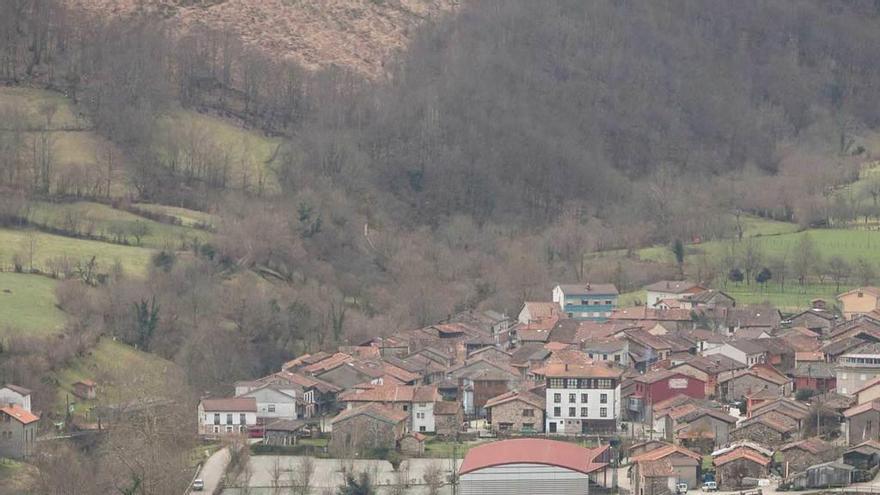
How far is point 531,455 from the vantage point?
143 feet

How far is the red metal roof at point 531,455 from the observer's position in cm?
4319

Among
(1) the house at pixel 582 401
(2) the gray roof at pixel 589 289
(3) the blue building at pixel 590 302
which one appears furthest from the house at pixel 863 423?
(2) the gray roof at pixel 589 289

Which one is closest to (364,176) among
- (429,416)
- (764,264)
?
(764,264)

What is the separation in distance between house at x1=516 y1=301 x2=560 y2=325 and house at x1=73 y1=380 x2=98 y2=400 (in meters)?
17.5

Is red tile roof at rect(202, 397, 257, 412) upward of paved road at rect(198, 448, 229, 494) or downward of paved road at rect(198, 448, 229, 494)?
upward

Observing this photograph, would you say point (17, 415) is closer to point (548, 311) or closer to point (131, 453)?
point (131, 453)

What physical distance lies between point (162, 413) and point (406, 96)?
5113 cm

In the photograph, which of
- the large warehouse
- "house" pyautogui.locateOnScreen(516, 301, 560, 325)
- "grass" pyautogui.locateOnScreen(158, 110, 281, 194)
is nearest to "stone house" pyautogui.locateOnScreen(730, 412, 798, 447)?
the large warehouse

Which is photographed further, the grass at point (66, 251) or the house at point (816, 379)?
the grass at point (66, 251)

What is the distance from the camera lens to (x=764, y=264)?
74.8 meters

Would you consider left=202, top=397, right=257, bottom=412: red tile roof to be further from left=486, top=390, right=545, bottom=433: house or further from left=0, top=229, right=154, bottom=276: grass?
left=0, top=229, right=154, bottom=276: grass

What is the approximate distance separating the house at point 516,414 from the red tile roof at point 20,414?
11163mm

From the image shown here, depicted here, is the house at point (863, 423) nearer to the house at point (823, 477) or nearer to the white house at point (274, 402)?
the house at point (823, 477)

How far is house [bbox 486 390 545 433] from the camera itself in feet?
171
